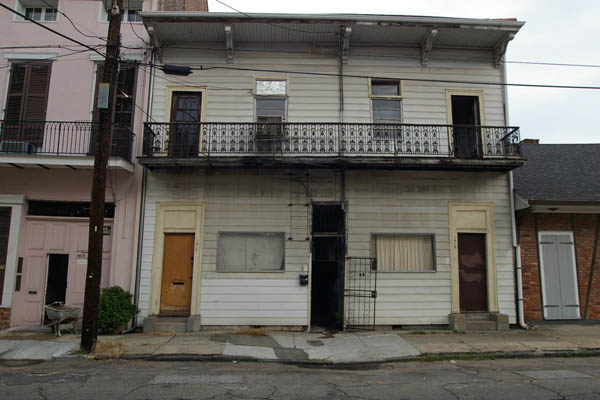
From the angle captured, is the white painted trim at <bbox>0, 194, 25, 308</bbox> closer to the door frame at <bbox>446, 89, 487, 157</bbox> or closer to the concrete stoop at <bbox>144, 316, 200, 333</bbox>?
the concrete stoop at <bbox>144, 316, 200, 333</bbox>

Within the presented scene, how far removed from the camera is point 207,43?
11.4 m

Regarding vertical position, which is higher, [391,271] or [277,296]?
[391,271]

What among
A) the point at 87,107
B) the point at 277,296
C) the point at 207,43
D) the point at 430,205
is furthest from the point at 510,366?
the point at 87,107

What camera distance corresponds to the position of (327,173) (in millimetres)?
10836

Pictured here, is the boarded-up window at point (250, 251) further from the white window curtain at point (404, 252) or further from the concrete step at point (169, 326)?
the white window curtain at point (404, 252)

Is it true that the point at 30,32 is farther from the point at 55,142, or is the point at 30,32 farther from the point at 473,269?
the point at 473,269

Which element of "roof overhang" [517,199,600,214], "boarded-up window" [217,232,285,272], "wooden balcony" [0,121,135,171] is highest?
"wooden balcony" [0,121,135,171]

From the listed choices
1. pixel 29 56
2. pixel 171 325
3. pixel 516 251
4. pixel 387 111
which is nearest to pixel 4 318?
pixel 171 325

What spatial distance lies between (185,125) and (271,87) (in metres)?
2.69

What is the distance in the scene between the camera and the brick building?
1075 centimetres

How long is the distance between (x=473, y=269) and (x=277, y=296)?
214 inches

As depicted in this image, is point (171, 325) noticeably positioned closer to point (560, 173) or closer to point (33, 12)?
point (33, 12)

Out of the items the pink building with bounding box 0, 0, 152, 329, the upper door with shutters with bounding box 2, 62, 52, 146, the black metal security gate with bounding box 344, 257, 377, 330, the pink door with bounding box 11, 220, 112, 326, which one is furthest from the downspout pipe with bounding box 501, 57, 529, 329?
the upper door with shutters with bounding box 2, 62, 52, 146

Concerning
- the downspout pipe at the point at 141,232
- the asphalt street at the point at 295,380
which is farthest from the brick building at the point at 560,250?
the downspout pipe at the point at 141,232
